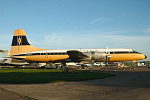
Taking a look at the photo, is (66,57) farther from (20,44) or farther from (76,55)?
Result: (20,44)

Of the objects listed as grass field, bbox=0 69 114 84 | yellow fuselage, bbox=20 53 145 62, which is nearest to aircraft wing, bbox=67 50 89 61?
yellow fuselage, bbox=20 53 145 62

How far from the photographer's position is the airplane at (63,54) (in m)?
38.4

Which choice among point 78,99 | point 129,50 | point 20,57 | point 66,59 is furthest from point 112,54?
point 78,99

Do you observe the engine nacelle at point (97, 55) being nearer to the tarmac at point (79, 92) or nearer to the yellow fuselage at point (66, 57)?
the yellow fuselage at point (66, 57)

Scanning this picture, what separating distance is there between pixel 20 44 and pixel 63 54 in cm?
1563

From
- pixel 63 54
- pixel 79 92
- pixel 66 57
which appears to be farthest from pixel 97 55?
pixel 79 92

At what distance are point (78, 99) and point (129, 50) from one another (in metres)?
37.4

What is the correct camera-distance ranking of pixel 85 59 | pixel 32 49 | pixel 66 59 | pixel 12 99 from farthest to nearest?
1. pixel 32 49
2. pixel 66 59
3. pixel 85 59
4. pixel 12 99

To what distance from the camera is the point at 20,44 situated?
152 feet

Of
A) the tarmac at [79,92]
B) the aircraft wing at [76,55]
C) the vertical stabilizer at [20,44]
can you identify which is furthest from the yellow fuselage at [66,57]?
the tarmac at [79,92]

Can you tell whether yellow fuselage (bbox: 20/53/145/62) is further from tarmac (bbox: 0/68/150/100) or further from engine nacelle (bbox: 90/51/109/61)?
tarmac (bbox: 0/68/150/100)

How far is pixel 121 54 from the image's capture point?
40.0 metres

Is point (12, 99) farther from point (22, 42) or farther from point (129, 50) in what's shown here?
point (22, 42)

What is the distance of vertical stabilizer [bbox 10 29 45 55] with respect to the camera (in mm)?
45941
